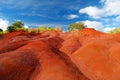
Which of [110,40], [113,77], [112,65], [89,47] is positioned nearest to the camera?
[113,77]

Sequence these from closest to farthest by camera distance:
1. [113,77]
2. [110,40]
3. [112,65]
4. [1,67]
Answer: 1. [1,67]
2. [113,77]
3. [112,65]
4. [110,40]

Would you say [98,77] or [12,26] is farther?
[12,26]

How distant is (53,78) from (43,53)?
4.03 metres

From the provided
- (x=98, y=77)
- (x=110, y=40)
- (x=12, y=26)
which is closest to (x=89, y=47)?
(x=110, y=40)

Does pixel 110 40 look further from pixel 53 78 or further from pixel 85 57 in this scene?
pixel 53 78

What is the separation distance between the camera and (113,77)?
757 inches

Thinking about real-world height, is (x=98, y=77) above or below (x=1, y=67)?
below

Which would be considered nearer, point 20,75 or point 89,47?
point 20,75

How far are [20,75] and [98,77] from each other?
6499 millimetres

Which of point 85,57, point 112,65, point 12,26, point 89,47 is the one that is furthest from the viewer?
point 12,26

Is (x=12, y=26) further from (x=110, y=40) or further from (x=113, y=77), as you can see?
(x=113, y=77)

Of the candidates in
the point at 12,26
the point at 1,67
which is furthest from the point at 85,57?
the point at 12,26

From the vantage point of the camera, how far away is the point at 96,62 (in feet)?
70.4

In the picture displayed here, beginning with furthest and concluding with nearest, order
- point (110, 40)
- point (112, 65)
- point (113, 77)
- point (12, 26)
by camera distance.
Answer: point (12, 26)
point (110, 40)
point (112, 65)
point (113, 77)
